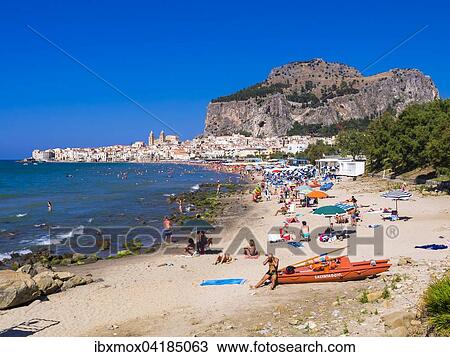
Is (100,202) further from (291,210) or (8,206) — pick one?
(291,210)

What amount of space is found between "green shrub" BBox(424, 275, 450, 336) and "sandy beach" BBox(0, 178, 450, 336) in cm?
85

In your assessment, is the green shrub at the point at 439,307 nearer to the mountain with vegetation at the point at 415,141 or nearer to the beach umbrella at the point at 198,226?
the beach umbrella at the point at 198,226

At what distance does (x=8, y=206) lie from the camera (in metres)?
41.8

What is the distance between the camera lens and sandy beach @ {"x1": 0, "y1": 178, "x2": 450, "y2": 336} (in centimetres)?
861

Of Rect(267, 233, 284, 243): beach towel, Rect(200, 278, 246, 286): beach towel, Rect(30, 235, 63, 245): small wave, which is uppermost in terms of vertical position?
Rect(267, 233, 284, 243): beach towel

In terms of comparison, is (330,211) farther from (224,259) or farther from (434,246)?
(224,259)

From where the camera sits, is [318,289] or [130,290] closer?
[318,289]

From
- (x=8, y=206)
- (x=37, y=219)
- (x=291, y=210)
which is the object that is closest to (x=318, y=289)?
(x=291, y=210)

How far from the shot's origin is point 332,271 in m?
11.5

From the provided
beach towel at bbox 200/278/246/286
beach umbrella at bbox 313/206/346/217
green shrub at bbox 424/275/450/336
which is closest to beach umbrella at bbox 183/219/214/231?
beach umbrella at bbox 313/206/346/217

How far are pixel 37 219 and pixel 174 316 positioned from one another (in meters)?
25.1

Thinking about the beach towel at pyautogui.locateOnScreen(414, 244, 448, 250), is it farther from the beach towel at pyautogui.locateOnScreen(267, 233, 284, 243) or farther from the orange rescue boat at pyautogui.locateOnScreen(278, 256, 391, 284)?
the beach towel at pyautogui.locateOnScreen(267, 233, 284, 243)

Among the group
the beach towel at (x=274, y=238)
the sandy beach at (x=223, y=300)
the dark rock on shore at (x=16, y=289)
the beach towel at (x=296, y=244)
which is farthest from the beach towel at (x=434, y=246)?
the dark rock on shore at (x=16, y=289)
